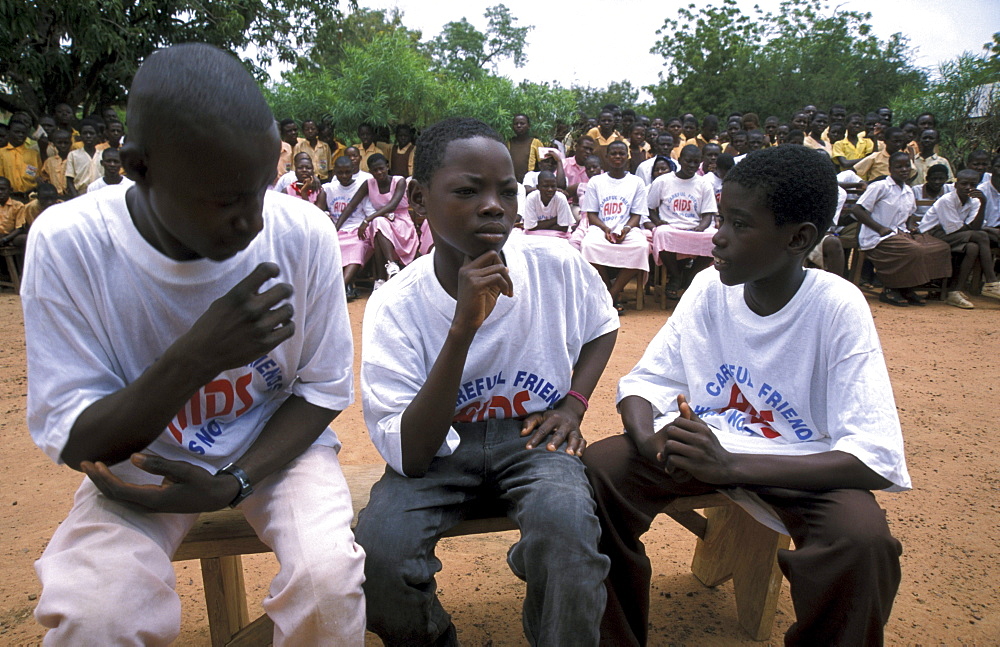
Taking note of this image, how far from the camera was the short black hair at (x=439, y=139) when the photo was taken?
1.96 meters

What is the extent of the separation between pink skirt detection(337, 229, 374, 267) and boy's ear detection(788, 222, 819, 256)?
6217mm

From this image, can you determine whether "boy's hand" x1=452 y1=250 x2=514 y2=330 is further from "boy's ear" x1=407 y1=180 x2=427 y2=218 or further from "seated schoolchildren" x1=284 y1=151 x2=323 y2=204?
"seated schoolchildren" x1=284 y1=151 x2=323 y2=204

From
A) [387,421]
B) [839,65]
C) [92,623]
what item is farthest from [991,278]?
[839,65]

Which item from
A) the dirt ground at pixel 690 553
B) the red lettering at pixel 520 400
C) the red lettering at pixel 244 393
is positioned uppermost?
the red lettering at pixel 244 393

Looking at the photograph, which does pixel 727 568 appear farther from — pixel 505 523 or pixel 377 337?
pixel 377 337

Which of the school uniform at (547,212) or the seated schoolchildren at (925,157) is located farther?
the seated schoolchildren at (925,157)

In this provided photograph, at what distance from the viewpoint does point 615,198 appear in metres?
7.46

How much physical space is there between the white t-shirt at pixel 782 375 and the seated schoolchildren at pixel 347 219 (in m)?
5.82

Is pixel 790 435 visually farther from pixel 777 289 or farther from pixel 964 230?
pixel 964 230

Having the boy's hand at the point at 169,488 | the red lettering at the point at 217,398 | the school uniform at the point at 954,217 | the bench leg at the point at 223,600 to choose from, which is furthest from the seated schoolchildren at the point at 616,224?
the boy's hand at the point at 169,488

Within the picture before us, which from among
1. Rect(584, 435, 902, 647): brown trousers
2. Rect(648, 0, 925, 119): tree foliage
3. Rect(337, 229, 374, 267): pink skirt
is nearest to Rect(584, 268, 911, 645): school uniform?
Rect(584, 435, 902, 647): brown trousers

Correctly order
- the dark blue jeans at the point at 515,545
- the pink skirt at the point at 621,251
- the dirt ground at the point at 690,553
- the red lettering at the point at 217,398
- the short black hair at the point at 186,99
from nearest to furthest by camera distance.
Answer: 1. the short black hair at the point at 186,99
2. the dark blue jeans at the point at 515,545
3. the red lettering at the point at 217,398
4. the dirt ground at the point at 690,553
5. the pink skirt at the point at 621,251

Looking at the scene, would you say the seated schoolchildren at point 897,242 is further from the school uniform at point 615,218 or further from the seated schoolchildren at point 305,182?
the seated schoolchildren at point 305,182

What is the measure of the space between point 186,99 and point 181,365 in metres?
0.50
